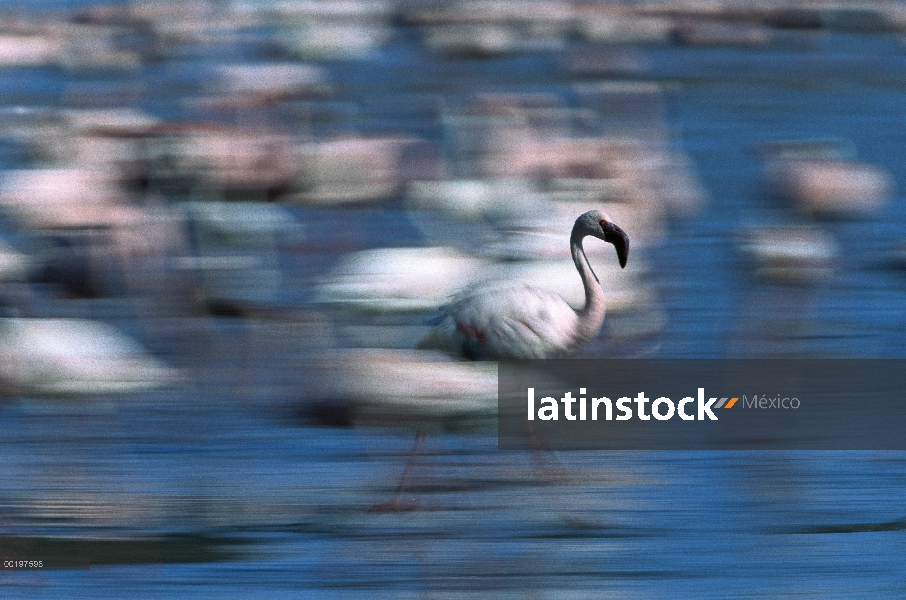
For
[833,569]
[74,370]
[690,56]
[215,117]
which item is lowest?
[833,569]

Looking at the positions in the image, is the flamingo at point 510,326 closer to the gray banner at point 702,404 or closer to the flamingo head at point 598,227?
the gray banner at point 702,404

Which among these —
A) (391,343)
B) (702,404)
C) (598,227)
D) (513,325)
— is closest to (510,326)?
(513,325)

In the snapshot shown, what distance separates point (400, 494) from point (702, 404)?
3.55 ft

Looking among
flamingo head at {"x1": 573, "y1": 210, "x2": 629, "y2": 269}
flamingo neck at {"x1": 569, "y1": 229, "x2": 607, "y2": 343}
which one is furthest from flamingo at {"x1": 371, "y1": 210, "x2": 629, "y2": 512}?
flamingo head at {"x1": 573, "y1": 210, "x2": 629, "y2": 269}

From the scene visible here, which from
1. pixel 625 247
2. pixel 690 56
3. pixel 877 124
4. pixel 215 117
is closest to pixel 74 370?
pixel 625 247

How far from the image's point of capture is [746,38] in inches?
602

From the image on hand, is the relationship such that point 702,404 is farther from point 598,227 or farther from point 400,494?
point 400,494

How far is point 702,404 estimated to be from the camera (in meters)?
4.25

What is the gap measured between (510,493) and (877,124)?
6.92 m

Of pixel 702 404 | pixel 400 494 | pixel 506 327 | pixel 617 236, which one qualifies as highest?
pixel 617 236

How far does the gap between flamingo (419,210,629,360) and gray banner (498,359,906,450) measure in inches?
2.4

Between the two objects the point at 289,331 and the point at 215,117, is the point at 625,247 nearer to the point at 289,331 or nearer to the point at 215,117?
the point at 289,331

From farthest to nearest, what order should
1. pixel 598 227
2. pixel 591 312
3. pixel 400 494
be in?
pixel 598 227
pixel 591 312
pixel 400 494

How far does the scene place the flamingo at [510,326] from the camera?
12.0 feet
